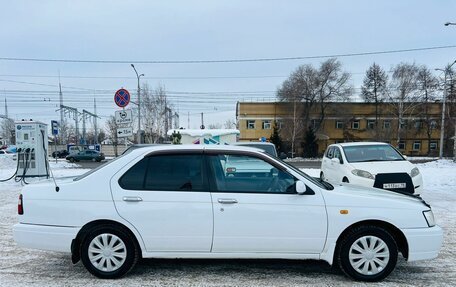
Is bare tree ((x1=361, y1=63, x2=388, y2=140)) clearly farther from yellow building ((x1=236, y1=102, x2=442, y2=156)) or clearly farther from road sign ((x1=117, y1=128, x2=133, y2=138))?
road sign ((x1=117, y1=128, x2=133, y2=138))

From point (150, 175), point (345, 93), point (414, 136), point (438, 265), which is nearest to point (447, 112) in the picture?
point (414, 136)

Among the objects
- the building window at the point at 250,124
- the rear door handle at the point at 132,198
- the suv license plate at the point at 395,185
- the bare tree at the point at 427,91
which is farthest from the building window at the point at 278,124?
the rear door handle at the point at 132,198

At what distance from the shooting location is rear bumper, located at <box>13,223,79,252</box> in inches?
148

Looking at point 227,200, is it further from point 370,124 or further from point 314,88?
point 370,124

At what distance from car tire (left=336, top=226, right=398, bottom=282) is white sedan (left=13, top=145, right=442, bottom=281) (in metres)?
0.01

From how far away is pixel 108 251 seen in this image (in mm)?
3785

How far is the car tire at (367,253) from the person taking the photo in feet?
12.2

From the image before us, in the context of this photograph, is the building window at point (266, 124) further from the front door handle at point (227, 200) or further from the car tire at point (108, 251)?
the car tire at point (108, 251)

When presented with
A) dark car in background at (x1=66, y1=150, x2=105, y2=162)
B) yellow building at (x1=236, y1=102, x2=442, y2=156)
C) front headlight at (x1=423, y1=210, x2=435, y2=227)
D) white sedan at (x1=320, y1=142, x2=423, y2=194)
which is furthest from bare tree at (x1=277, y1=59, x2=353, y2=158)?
front headlight at (x1=423, y1=210, x2=435, y2=227)

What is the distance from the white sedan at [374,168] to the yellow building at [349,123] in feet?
121

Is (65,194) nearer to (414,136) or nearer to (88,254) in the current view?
(88,254)

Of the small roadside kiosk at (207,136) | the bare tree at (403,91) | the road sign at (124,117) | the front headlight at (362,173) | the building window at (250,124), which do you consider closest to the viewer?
the front headlight at (362,173)

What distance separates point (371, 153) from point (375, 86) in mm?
45445

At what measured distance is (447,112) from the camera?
41969 millimetres
